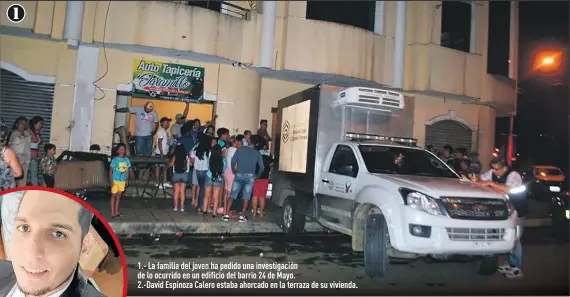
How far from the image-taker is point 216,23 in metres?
9.10

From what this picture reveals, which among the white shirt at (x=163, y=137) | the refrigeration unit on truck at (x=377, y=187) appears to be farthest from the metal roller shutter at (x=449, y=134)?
the white shirt at (x=163, y=137)

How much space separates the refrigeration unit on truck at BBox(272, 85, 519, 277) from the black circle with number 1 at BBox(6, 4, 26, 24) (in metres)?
5.36

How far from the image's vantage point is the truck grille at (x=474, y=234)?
4211 mm

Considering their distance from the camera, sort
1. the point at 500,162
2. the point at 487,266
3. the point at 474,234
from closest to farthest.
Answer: the point at 474,234 → the point at 487,266 → the point at 500,162

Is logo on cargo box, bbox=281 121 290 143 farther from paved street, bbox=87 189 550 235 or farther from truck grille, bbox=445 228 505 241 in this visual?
truck grille, bbox=445 228 505 241

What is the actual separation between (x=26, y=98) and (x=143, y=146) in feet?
7.83

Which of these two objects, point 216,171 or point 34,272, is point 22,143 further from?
point 34,272

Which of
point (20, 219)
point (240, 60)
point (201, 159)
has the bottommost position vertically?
point (20, 219)

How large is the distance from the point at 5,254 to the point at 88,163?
5.69m

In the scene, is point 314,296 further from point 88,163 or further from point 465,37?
point 465,37

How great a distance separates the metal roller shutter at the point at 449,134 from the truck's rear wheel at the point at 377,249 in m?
5.48

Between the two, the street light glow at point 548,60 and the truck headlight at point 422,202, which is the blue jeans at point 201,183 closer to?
the truck headlight at point 422,202

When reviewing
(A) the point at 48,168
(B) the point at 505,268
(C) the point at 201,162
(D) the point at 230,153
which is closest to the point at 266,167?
(D) the point at 230,153

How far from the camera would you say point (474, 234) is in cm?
426
